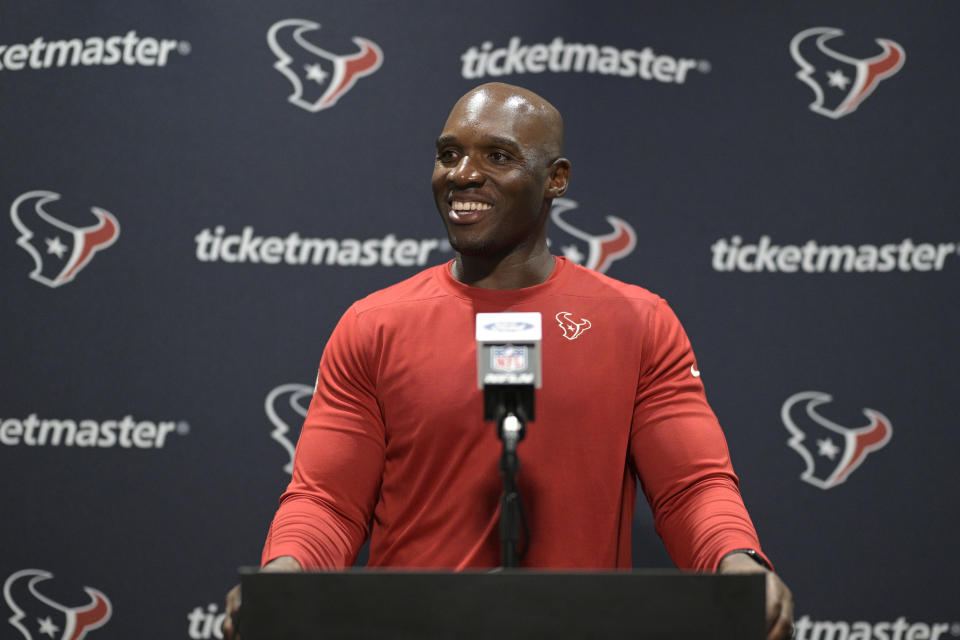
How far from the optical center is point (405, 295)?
2029 mm

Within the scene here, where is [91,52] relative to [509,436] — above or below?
above

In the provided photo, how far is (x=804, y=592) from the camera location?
2695mm

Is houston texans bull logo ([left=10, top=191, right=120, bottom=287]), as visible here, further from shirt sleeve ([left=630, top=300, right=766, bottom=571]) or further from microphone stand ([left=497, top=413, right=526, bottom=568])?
microphone stand ([left=497, top=413, right=526, bottom=568])

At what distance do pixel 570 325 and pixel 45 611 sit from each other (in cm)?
184


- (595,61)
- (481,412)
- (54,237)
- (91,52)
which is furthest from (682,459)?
(91,52)

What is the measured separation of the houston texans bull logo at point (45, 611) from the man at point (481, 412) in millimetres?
1226

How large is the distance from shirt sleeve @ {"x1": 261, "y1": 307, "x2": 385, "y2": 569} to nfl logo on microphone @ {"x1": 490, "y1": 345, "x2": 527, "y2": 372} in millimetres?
647

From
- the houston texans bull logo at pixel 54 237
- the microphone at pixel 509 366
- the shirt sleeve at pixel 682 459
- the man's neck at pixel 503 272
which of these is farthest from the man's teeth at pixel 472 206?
the houston texans bull logo at pixel 54 237

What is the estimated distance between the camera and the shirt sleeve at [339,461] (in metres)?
1.77

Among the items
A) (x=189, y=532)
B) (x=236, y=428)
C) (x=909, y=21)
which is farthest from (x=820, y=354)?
(x=189, y=532)

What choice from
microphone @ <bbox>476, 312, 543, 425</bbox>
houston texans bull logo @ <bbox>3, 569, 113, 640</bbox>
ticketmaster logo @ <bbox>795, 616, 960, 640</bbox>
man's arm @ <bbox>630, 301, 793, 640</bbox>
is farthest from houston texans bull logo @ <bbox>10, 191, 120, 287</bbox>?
ticketmaster logo @ <bbox>795, 616, 960, 640</bbox>

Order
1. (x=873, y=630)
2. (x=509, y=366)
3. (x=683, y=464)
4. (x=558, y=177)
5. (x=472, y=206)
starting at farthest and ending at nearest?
1. (x=873, y=630)
2. (x=558, y=177)
3. (x=472, y=206)
4. (x=683, y=464)
5. (x=509, y=366)

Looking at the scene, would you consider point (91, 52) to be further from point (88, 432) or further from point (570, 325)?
point (570, 325)

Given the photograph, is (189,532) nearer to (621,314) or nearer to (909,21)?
(621,314)
